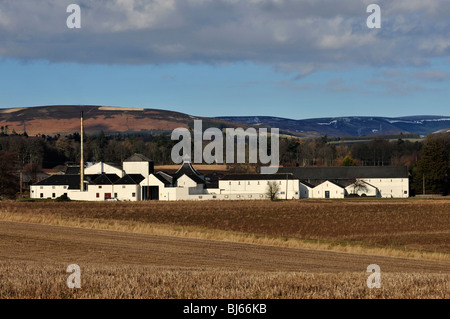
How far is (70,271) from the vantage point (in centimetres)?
1345

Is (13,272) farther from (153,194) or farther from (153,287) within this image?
(153,194)

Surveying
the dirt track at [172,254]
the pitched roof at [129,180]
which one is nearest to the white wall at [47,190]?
the pitched roof at [129,180]

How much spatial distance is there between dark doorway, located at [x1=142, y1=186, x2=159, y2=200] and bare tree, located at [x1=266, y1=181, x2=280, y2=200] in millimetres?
16422

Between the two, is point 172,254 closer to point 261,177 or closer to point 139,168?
point 139,168

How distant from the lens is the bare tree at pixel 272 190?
8638 centimetres

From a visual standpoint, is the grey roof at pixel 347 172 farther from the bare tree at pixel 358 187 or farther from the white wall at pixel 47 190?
the white wall at pixel 47 190

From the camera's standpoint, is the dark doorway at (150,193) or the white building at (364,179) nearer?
the dark doorway at (150,193)

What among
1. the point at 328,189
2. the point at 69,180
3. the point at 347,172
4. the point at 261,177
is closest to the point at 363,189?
the point at 347,172

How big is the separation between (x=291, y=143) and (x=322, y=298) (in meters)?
153

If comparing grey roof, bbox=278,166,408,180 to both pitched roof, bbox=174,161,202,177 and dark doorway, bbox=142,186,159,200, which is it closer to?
pitched roof, bbox=174,161,202,177

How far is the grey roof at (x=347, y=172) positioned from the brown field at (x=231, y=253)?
1528 inches

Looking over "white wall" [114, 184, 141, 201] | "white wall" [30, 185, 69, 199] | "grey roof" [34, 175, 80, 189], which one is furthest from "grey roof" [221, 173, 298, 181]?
"white wall" [30, 185, 69, 199]

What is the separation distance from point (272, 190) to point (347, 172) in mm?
24972

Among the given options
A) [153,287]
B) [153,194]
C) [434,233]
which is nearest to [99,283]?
[153,287]
